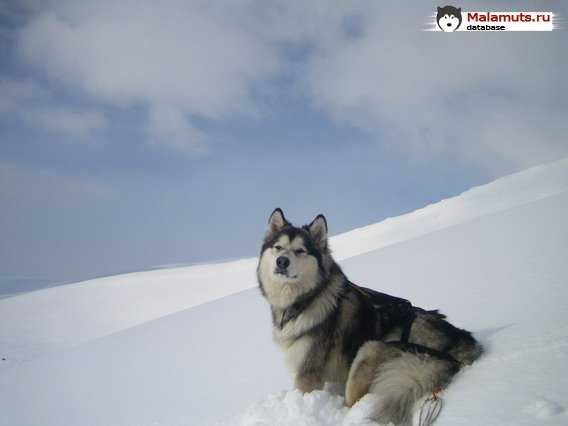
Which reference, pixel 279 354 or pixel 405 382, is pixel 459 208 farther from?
pixel 405 382

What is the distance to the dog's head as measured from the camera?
4.26 m

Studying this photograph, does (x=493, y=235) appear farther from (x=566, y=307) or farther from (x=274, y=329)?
(x=274, y=329)

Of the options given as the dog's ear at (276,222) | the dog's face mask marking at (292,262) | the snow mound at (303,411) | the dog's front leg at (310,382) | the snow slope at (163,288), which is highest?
the snow slope at (163,288)

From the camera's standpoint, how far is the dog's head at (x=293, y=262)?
4.26 metres

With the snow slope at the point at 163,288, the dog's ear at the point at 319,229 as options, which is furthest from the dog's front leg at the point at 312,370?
the snow slope at the point at 163,288

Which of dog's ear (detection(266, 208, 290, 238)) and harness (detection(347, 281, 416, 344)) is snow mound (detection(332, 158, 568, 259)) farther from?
harness (detection(347, 281, 416, 344))

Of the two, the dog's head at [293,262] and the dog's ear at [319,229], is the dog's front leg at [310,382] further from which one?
the dog's ear at [319,229]

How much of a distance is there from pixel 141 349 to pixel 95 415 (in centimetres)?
409

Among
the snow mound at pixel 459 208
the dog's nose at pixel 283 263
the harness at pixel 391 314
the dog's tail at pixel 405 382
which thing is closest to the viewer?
the dog's tail at pixel 405 382

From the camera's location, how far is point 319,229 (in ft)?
14.9

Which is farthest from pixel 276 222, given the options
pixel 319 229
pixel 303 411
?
pixel 303 411

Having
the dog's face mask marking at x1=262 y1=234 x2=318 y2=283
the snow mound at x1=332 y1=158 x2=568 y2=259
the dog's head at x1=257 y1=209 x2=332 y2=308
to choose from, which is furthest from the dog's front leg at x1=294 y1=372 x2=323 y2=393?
the snow mound at x1=332 y1=158 x2=568 y2=259

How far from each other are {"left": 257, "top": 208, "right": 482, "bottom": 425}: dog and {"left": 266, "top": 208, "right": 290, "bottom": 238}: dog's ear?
0.5 inches

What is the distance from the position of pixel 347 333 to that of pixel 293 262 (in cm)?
88
